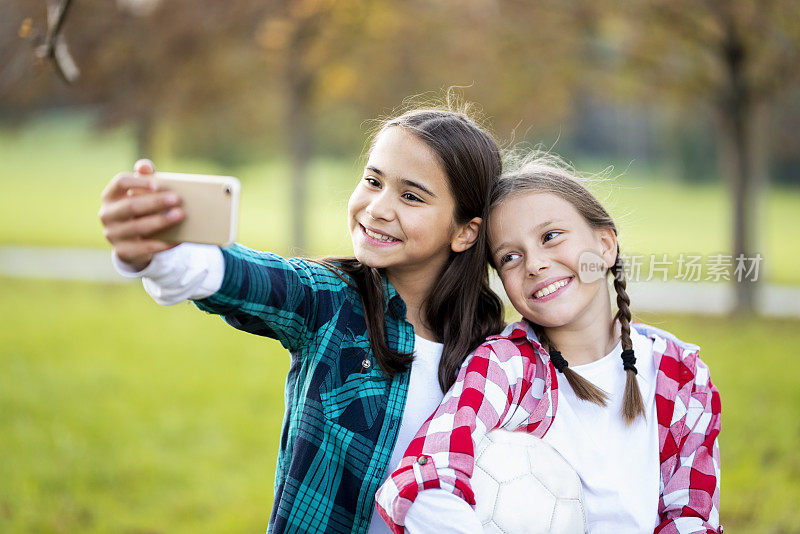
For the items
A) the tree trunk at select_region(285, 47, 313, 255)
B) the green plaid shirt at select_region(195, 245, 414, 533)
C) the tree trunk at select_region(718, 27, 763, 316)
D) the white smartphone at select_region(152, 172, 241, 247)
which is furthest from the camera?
the tree trunk at select_region(285, 47, 313, 255)

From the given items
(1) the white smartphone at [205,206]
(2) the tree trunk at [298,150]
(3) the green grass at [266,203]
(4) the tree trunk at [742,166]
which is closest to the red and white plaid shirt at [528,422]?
(1) the white smartphone at [205,206]

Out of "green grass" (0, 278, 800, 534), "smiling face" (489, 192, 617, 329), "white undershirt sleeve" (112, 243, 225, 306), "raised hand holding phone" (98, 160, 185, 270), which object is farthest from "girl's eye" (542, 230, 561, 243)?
"green grass" (0, 278, 800, 534)

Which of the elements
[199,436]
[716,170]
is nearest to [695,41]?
[199,436]

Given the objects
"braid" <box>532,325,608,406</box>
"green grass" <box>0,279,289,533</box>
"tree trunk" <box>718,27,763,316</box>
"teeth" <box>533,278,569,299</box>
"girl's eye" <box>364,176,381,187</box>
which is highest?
"tree trunk" <box>718,27,763,316</box>

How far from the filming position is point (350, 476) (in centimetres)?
215

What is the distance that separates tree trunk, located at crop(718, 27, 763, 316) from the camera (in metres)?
8.60

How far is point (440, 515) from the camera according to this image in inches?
73.2

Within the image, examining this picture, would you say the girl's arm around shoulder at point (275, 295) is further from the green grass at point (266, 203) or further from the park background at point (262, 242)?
the green grass at point (266, 203)

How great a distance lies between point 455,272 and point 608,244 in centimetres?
47

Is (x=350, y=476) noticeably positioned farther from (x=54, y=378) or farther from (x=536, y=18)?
(x=536, y=18)

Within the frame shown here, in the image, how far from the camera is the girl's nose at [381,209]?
2.24 meters

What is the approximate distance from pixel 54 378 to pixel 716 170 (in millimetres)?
26125

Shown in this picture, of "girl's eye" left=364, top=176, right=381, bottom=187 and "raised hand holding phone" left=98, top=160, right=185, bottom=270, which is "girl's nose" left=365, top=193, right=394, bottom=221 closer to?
"girl's eye" left=364, top=176, right=381, bottom=187

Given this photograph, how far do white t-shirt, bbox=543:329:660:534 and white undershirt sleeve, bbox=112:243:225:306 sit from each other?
3.37ft
